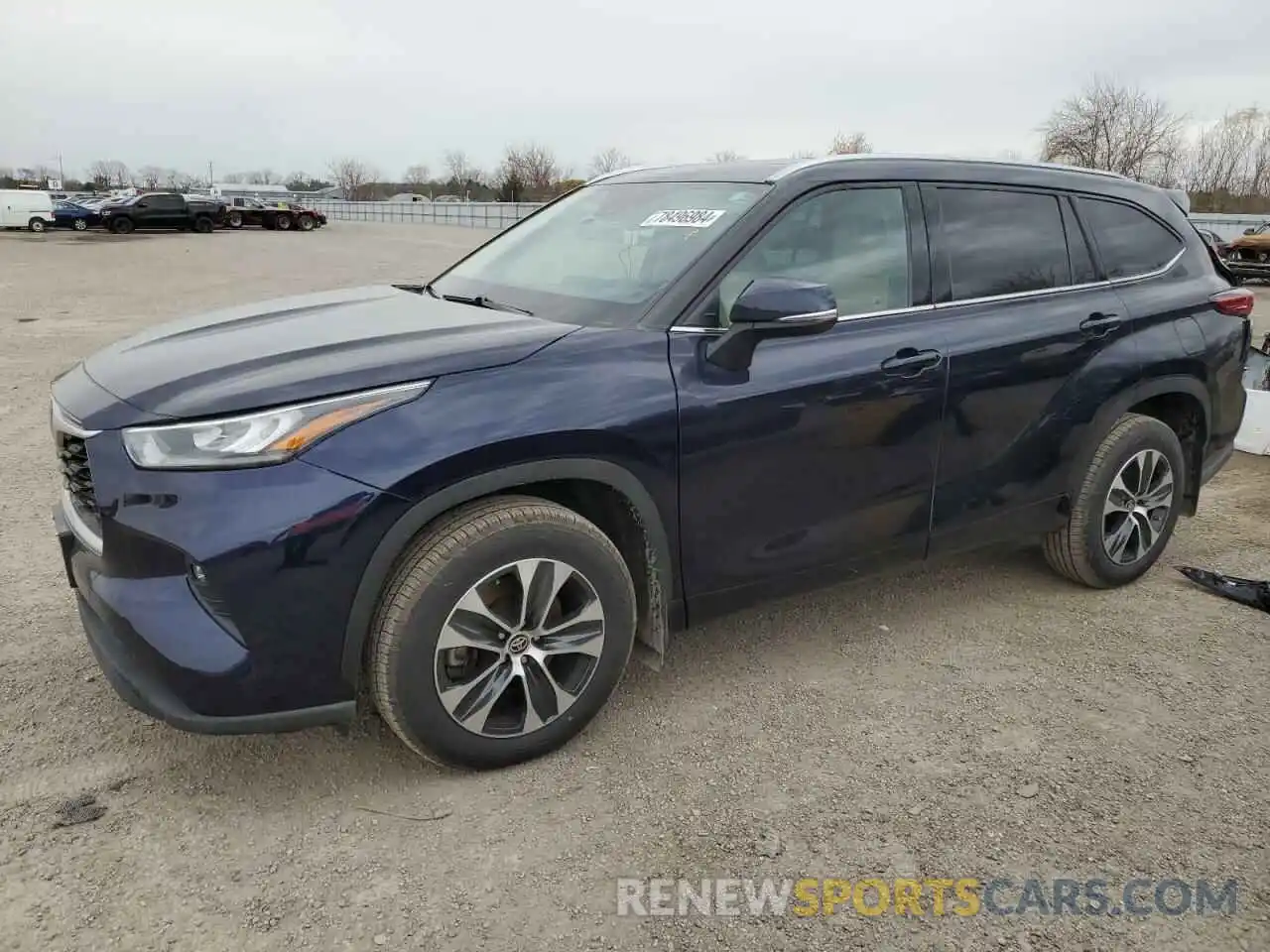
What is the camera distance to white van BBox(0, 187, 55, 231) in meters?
36.3

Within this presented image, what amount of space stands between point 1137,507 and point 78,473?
159 inches

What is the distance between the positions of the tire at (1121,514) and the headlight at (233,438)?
309 cm

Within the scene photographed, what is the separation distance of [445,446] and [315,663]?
2.15 ft

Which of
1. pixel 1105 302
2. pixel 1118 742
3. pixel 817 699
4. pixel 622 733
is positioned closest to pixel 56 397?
pixel 622 733

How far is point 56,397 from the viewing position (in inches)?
112

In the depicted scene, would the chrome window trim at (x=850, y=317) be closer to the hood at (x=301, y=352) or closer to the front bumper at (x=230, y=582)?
the hood at (x=301, y=352)

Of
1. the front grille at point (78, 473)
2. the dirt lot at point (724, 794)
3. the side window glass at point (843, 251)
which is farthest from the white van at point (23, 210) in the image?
the side window glass at point (843, 251)

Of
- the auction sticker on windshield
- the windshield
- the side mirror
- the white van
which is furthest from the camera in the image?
the white van

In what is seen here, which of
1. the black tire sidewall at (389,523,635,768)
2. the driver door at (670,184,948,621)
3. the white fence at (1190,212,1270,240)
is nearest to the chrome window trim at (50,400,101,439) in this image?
Answer: the black tire sidewall at (389,523,635,768)

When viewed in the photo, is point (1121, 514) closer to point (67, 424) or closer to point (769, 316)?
point (769, 316)

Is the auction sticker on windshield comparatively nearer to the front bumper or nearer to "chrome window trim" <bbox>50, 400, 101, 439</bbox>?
the front bumper

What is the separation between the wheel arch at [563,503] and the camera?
2520mm

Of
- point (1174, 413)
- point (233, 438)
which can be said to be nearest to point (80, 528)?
point (233, 438)

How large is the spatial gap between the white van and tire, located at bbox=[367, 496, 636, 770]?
41.8 meters
